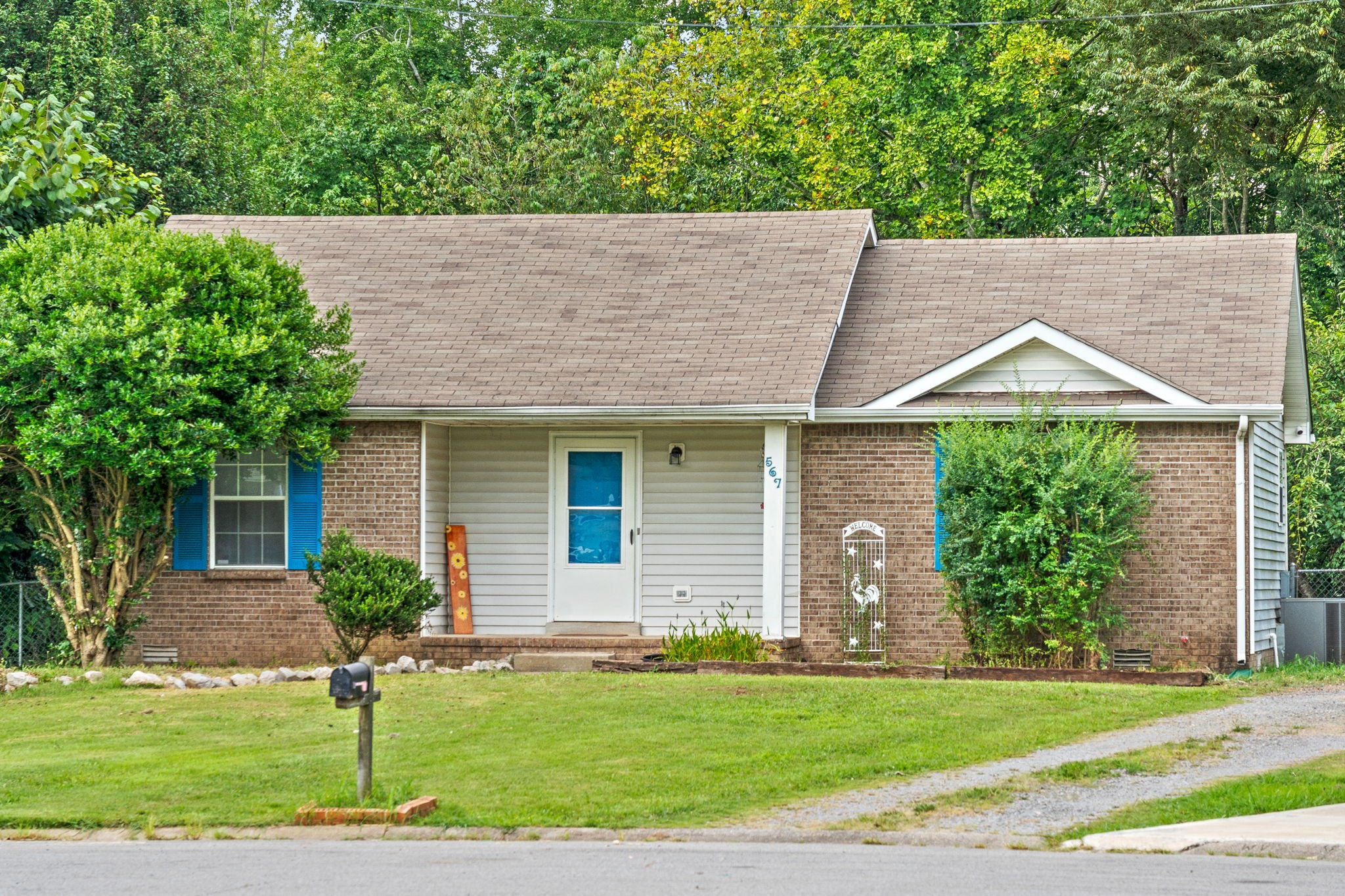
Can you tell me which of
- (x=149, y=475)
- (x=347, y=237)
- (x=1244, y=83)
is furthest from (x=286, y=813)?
(x=1244, y=83)

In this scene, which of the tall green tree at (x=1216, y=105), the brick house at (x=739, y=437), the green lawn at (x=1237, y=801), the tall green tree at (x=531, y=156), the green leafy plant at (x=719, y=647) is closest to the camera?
the green lawn at (x=1237, y=801)

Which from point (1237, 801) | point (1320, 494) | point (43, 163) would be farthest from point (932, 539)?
point (43, 163)

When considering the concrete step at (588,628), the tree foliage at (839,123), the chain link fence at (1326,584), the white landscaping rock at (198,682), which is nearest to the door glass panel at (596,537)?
the concrete step at (588,628)

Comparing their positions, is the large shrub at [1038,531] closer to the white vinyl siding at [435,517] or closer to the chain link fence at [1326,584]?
the white vinyl siding at [435,517]

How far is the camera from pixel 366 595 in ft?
52.8

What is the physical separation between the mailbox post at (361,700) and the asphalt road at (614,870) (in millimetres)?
714

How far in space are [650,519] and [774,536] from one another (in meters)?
2.18

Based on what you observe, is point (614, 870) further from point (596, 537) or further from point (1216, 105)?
point (1216, 105)

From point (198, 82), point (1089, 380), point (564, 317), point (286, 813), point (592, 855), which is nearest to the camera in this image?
point (592, 855)

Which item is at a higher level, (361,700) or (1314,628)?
(361,700)

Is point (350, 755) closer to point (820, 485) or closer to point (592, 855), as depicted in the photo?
point (592, 855)

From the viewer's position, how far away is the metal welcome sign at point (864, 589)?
16.9 metres

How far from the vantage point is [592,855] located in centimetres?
798

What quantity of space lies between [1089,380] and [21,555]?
12.7 meters
